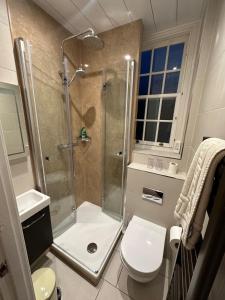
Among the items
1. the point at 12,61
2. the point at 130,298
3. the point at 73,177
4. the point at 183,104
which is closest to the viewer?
the point at 12,61

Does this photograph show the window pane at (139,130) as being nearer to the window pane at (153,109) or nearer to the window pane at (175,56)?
the window pane at (153,109)

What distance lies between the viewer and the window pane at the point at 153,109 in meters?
1.71

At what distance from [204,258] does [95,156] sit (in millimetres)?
1781

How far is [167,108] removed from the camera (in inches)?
64.9

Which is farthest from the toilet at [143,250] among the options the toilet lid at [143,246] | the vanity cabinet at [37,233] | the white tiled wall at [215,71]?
the white tiled wall at [215,71]

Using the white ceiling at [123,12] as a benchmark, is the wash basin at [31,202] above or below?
below

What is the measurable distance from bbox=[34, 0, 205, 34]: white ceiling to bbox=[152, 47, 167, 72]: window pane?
20 centimetres

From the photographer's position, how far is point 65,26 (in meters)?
1.52

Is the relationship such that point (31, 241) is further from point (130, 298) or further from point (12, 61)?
point (12, 61)

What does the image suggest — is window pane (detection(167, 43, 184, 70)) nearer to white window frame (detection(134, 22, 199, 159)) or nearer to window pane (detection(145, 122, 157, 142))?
white window frame (detection(134, 22, 199, 159))

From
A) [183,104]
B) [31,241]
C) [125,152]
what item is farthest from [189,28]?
[31,241]

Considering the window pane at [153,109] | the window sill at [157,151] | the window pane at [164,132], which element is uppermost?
the window pane at [153,109]

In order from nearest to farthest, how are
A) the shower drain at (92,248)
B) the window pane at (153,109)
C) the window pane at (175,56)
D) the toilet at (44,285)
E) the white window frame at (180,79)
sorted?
the toilet at (44,285)
the white window frame at (180,79)
the window pane at (175,56)
the shower drain at (92,248)
the window pane at (153,109)

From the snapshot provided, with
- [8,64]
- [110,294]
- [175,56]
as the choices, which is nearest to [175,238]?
[110,294]
